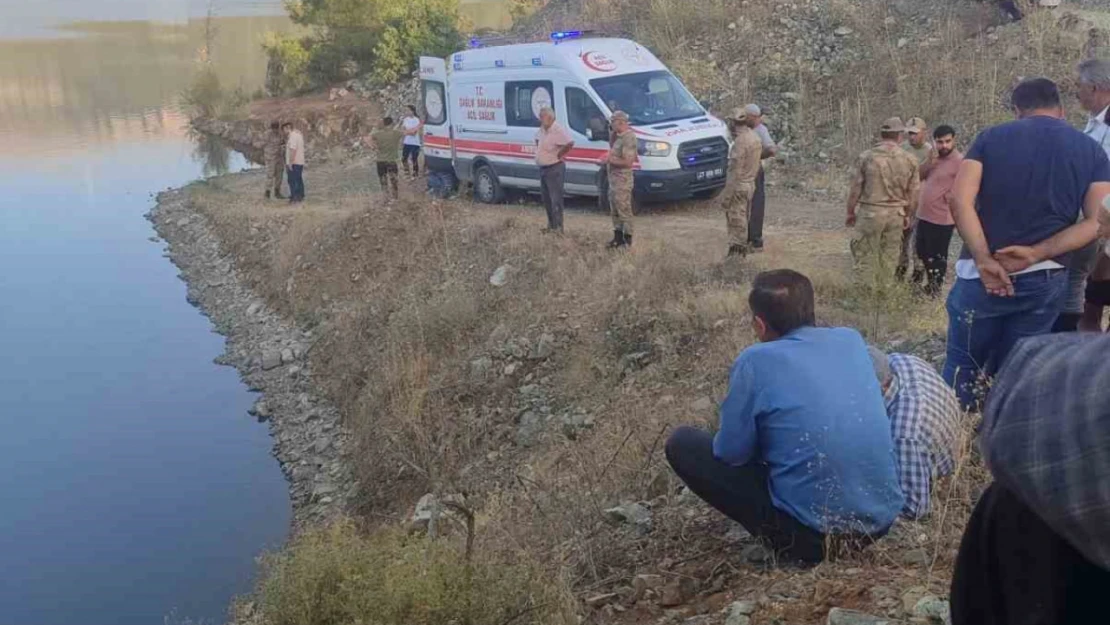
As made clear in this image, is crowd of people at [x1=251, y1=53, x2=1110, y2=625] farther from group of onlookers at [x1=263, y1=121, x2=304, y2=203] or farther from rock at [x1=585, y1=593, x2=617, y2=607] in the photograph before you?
group of onlookers at [x1=263, y1=121, x2=304, y2=203]

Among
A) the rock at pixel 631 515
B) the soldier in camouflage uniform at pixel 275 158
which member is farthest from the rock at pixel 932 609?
the soldier in camouflage uniform at pixel 275 158

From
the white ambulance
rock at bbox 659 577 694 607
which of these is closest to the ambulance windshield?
the white ambulance

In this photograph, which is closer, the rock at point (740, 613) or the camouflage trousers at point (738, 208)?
the rock at point (740, 613)

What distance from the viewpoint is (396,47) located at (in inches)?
1058

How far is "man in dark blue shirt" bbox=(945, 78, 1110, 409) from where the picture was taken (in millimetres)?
4090

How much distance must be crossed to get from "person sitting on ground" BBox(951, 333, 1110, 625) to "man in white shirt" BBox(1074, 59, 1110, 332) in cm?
349

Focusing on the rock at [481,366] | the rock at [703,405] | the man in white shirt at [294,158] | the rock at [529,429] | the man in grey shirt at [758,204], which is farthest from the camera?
the man in white shirt at [294,158]

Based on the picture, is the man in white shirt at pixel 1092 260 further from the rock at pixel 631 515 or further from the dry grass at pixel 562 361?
the rock at pixel 631 515

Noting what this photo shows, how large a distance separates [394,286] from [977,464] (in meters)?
9.20

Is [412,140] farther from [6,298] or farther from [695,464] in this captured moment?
[695,464]

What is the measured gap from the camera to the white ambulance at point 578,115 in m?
12.3

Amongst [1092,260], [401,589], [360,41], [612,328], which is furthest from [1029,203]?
[360,41]

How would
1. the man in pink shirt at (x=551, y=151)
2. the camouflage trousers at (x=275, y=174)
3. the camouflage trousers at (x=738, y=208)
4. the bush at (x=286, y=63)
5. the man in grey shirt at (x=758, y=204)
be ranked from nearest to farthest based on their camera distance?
the camouflage trousers at (x=738, y=208) < the man in grey shirt at (x=758, y=204) < the man in pink shirt at (x=551, y=151) < the camouflage trousers at (x=275, y=174) < the bush at (x=286, y=63)

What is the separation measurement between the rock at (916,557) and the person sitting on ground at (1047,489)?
6.64ft
